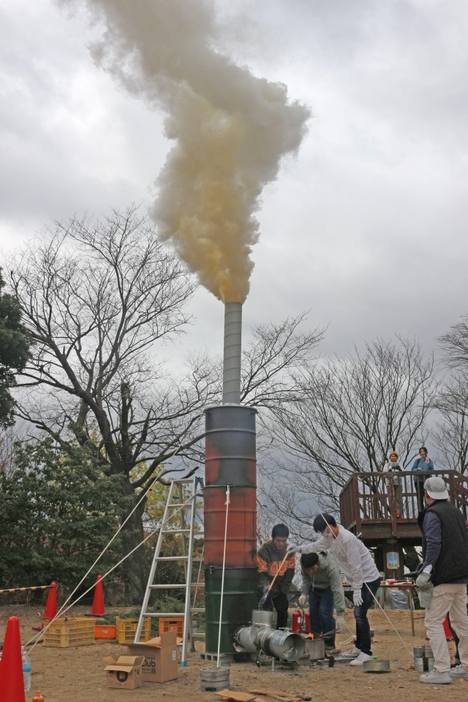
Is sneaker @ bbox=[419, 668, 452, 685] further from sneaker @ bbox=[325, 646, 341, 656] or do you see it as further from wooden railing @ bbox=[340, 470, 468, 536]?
wooden railing @ bbox=[340, 470, 468, 536]

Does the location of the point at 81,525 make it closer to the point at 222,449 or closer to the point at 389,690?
the point at 222,449

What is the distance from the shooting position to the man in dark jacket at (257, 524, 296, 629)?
8.17 metres

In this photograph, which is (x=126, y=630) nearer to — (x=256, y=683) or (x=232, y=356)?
(x=256, y=683)

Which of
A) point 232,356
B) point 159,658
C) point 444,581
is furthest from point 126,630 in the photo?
point 444,581

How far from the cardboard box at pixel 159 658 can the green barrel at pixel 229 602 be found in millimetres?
901

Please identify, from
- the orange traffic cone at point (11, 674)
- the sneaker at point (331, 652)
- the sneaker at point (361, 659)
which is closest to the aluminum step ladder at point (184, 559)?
the sneaker at point (331, 652)

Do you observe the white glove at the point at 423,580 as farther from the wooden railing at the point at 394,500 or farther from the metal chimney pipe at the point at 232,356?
the wooden railing at the point at 394,500

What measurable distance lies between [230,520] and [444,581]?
2487mm

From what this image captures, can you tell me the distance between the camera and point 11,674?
5.20 metres

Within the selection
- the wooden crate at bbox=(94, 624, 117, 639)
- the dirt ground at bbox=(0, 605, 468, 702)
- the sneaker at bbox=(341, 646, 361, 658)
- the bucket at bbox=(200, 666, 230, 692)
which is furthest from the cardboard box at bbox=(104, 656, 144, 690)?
the wooden crate at bbox=(94, 624, 117, 639)

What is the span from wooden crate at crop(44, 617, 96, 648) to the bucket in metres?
3.97

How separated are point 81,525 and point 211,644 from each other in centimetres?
885

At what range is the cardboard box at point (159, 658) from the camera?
6.74 metres

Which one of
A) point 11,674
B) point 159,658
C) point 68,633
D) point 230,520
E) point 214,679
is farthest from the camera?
point 68,633
